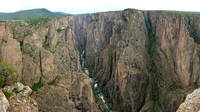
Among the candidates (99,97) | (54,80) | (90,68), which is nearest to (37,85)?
(54,80)

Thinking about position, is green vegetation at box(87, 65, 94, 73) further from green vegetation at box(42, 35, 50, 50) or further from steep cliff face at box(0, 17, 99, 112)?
green vegetation at box(42, 35, 50, 50)

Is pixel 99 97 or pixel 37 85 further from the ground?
pixel 37 85

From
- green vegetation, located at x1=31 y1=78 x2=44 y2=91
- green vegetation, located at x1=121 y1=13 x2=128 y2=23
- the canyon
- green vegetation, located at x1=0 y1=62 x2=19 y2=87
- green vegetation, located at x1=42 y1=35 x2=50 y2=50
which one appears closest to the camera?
green vegetation, located at x1=0 y1=62 x2=19 y2=87

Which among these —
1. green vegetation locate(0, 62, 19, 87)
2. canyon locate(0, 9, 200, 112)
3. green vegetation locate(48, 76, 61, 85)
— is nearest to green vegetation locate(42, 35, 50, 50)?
canyon locate(0, 9, 200, 112)

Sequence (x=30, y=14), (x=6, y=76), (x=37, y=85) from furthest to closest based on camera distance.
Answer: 1. (x=30, y=14)
2. (x=37, y=85)
3. (x=6, y=76)

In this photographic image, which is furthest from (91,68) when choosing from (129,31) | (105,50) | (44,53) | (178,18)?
(44,53)

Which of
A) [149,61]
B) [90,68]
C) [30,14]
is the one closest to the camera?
[149,61]

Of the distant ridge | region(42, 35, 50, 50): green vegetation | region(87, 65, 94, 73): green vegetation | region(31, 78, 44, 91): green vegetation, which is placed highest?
the distant ridge

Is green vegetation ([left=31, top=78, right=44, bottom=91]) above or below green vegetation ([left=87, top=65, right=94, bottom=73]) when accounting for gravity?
above

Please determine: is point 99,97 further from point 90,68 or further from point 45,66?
point 45,66
